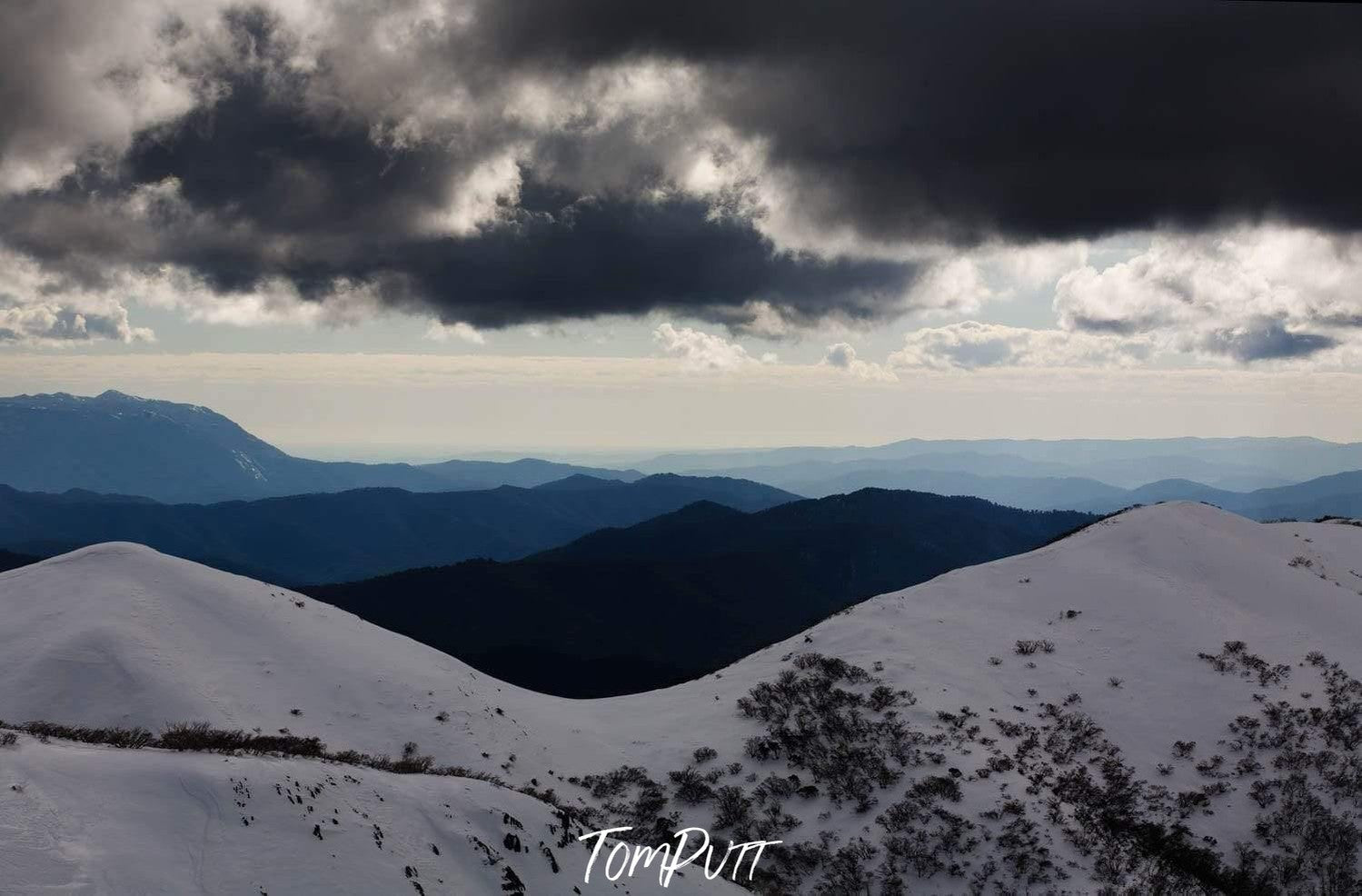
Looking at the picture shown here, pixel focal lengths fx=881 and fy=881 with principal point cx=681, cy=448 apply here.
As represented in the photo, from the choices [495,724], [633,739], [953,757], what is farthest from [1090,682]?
[495,724]

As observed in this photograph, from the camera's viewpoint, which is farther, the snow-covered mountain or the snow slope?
the snow-covered mountain

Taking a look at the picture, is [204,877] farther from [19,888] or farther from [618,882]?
[618,882]

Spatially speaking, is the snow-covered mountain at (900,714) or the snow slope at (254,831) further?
the snow-covered mountain at (900,714)

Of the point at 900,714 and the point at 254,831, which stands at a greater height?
the point at 254,831

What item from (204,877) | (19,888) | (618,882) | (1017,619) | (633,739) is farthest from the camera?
(1017,619)

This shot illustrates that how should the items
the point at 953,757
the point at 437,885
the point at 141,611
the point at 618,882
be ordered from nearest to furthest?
the point at 437,885 → the point at 618,882 → the point at 953,757 → the point at 141,611

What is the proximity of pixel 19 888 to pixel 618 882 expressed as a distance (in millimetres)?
12549

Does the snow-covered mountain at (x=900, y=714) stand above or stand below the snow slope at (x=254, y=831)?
below

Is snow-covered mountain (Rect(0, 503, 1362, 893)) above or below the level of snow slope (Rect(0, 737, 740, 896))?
below

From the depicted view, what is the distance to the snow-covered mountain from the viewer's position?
101ft

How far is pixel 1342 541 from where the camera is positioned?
62.5 m

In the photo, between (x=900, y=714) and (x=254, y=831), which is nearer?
(x=254, y=831)

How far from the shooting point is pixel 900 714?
128 ft

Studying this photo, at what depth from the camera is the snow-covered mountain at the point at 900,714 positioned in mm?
30766
